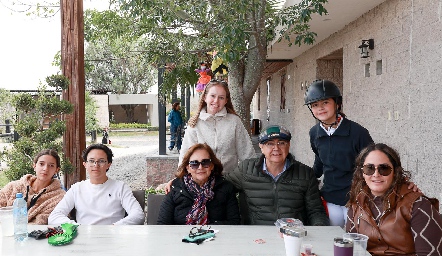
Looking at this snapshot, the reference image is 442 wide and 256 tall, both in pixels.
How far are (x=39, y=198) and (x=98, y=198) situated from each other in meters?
0.49

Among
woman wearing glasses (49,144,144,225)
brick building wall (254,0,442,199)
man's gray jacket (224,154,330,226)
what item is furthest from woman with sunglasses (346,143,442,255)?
brick building wall (254,0,442,199)

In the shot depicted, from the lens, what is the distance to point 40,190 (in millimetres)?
3045

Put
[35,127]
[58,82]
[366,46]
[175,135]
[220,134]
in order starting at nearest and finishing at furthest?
[220,134] < [35,127] < [58,82] < [366,46] < [175,135]

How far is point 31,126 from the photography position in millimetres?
3746

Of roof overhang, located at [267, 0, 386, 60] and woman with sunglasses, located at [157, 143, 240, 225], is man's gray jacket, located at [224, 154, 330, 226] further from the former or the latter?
roof overhang, located at [267, 0, 386, 60]

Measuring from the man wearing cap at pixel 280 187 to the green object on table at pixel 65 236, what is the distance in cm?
107

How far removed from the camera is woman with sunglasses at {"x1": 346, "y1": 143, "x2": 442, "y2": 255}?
192cm

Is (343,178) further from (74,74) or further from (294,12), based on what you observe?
(74,74)

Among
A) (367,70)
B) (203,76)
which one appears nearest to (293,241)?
(367,70)

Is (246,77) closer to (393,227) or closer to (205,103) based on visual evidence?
(205,103)

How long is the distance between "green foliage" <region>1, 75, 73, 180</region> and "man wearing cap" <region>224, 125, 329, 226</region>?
6.71 feet

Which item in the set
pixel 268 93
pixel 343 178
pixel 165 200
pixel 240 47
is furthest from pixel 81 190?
pixel 268 93

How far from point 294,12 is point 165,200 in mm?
2582

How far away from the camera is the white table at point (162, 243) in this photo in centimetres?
196
